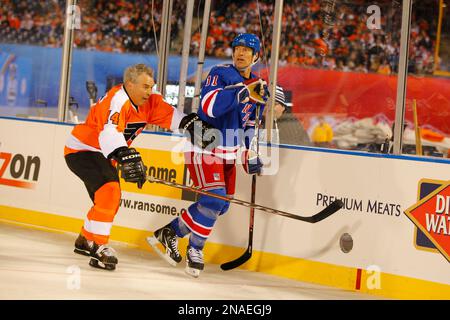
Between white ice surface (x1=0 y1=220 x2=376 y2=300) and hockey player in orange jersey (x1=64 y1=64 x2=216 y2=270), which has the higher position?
hockey player in orange jersey (x1=64 y1=64 x2=216 y2=270)

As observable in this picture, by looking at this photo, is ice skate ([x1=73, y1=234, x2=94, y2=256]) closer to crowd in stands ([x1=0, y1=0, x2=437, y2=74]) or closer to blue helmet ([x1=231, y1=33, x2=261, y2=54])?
blue helmet ([x1=231, y1=33, x2=261, y2=54])

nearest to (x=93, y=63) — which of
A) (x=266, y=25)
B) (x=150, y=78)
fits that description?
(x=266, y=25)

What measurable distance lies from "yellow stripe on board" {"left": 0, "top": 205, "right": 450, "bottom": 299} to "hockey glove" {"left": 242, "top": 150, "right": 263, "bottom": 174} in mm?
529

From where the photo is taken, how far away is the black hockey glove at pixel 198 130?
15.9 feet

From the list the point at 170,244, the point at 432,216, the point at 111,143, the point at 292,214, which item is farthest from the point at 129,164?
the point at 432,216

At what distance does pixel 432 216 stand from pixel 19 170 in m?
3.39

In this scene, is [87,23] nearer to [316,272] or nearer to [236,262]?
[236,262]

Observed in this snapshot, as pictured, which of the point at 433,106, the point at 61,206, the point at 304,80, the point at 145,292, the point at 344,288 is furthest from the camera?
the point at 304,80

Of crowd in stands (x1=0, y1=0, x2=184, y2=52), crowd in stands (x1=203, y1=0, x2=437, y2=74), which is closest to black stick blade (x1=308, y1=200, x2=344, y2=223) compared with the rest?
crowd in stands (x1=0, y1=0, x2=184, y2=52)

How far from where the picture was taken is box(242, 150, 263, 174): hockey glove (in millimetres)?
4957

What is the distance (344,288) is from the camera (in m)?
4.66

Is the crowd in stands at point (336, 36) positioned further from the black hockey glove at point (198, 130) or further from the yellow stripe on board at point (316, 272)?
the black hockey glove at point (198, 130)
